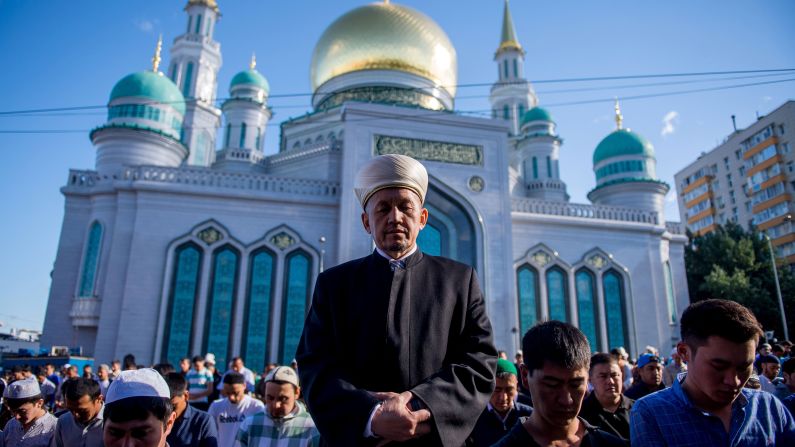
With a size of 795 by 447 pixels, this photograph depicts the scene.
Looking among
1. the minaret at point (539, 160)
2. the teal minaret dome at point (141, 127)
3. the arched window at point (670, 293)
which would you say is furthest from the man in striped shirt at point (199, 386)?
the minaret at point (539, 160)

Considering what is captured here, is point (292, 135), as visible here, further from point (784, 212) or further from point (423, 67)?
point (784, 212)

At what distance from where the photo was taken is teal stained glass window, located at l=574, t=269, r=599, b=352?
15.0 metres

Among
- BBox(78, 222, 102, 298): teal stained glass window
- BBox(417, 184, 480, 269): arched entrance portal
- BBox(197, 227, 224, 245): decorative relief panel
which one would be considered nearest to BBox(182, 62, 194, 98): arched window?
BBox(78, 222, 102, 298): teal stained glass window

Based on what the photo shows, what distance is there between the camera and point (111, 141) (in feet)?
48.7

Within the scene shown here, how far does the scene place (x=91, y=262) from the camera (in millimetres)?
13117

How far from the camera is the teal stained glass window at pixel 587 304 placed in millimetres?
15008

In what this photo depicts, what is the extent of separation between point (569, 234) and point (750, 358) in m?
14.7

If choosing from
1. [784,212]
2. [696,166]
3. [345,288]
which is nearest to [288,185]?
[345,288]

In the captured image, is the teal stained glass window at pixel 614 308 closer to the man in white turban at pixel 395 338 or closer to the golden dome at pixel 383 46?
the golden dome at pixel 383 46

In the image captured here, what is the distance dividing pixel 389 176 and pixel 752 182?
32.5 metres

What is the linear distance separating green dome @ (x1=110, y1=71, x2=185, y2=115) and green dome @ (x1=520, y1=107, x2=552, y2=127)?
39.8 feet

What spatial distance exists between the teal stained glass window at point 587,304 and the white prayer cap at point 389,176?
14414mm

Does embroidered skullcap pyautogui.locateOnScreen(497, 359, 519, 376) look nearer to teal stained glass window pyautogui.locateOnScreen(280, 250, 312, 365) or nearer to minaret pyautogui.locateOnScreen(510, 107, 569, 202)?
teal stained glass window pyautogui.locateOnScreen(280, 250, 312, 365)

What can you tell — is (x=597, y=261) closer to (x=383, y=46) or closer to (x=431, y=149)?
(x=431, y=149)
